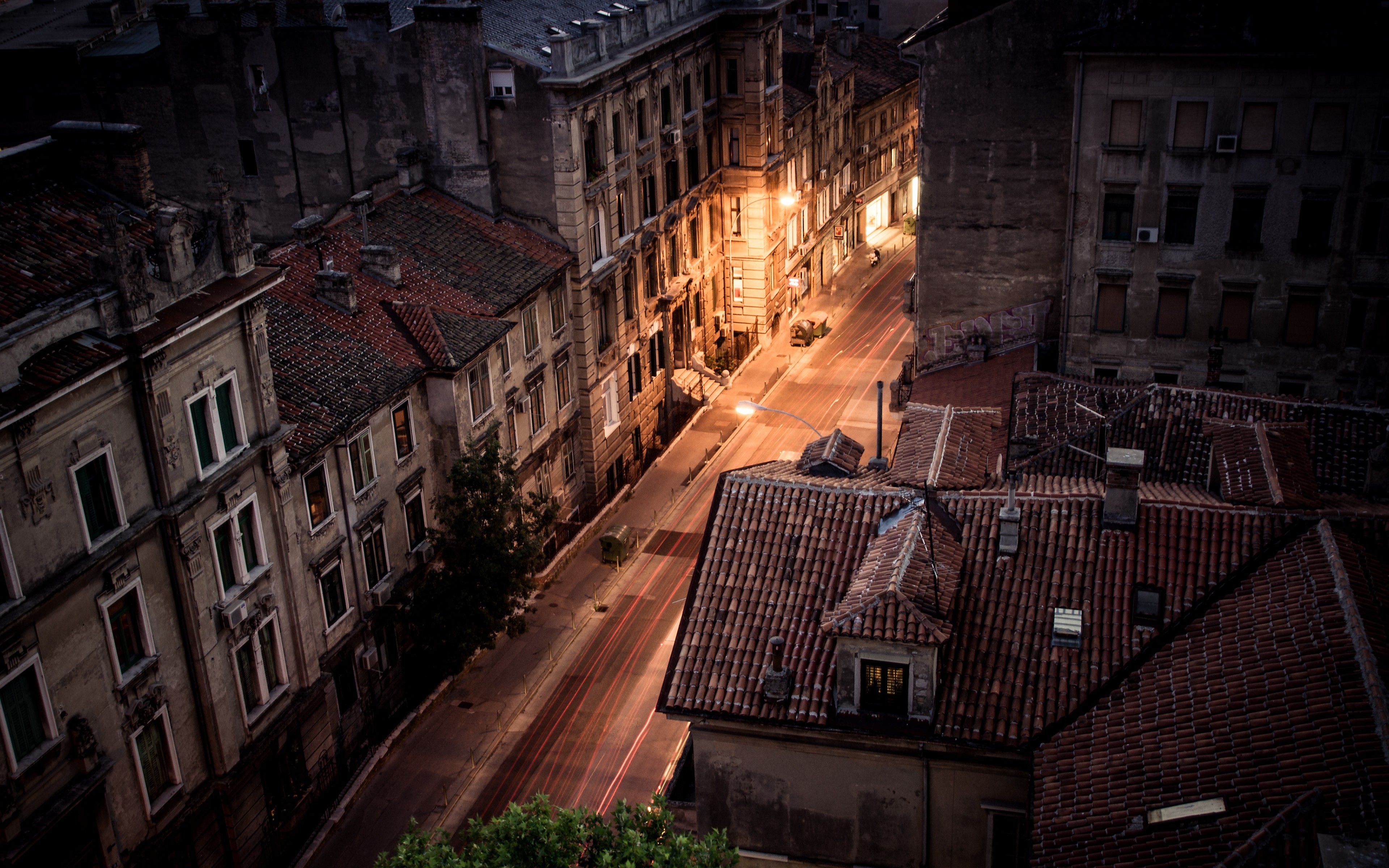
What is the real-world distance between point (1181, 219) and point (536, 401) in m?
29.0

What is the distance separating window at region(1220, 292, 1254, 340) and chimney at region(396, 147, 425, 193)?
36217mm

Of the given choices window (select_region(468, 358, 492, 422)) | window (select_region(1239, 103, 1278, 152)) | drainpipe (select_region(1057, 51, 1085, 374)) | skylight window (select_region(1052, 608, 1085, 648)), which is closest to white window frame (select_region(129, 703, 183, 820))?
window (select_region(468, 358, 492, 422))

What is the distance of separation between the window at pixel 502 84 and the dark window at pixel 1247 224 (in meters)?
31.7

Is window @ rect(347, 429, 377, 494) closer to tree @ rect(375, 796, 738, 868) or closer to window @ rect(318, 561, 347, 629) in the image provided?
window @ rect(318, 561, 347, 629)

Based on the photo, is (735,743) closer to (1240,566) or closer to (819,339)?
(1240,566)

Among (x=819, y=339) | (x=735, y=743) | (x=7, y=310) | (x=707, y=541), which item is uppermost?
(x=7, y=310)

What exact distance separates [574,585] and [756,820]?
28.3 m

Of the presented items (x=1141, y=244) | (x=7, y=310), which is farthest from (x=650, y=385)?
(x=7, y=310)

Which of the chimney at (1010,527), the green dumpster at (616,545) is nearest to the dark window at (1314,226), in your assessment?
the chimney at (1010,527)

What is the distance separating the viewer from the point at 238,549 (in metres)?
38.9

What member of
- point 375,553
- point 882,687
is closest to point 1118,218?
point 882,687

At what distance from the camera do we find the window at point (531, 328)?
189 ft

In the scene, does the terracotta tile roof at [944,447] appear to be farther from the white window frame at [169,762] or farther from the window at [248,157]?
the window at [248,157]

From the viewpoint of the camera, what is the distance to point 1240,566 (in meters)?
30.2
